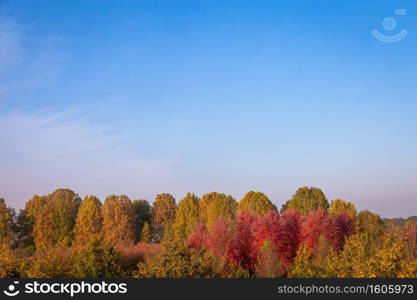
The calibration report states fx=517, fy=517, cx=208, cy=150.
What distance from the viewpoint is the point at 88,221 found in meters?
80.1

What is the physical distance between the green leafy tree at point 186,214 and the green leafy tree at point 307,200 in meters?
16.0

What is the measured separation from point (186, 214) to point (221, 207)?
22.3ft

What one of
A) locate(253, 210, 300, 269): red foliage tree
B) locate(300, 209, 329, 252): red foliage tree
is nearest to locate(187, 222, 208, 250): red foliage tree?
locate(253, 210, 300, 269): red foliage tree

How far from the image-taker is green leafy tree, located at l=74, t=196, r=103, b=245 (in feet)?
259

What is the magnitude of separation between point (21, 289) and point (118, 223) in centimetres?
6208

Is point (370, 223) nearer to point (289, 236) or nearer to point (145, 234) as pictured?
point (289, 236)

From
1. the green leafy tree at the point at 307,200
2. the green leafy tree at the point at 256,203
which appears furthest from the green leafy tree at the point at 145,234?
the green leafy tree at the point at 307,200

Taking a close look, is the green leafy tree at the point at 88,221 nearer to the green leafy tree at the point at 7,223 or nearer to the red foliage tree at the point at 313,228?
the green leafy tree at the point at 7,223

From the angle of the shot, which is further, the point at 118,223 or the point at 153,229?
the point at 153,229

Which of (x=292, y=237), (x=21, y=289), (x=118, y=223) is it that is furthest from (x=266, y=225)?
(x=21, y=289)

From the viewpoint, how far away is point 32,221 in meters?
83.8

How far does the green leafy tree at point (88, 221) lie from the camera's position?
79000 mm

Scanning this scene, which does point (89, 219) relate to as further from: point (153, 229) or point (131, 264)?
point (131, 264)

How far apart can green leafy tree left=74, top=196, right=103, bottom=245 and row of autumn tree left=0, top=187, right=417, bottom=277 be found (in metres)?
0.16
